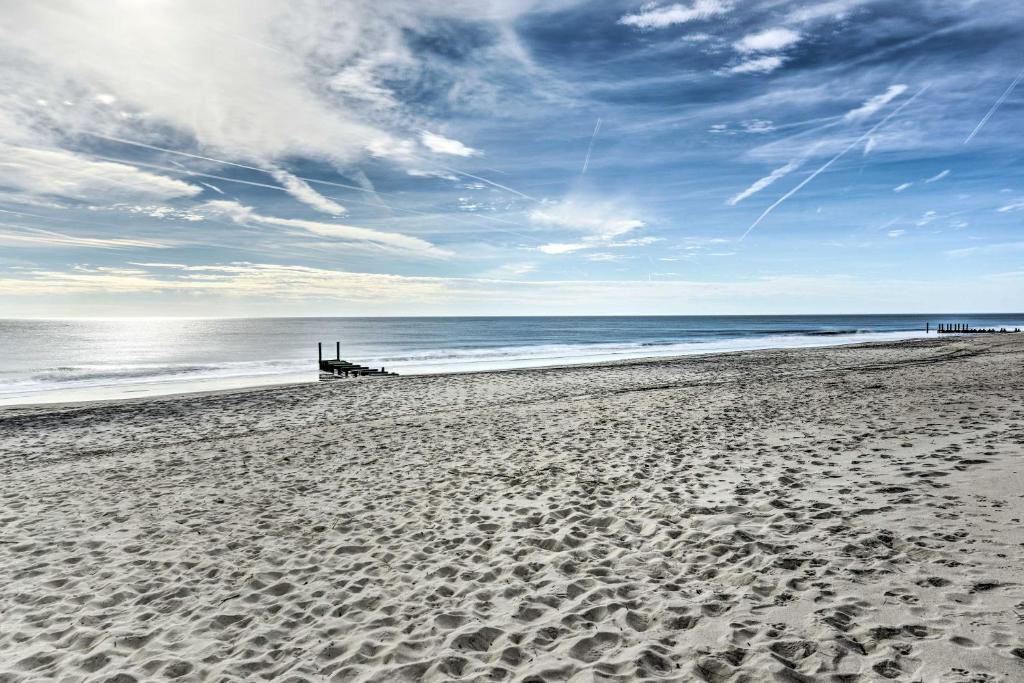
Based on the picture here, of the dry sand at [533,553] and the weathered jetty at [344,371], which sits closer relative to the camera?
the dry sand at [533,553]

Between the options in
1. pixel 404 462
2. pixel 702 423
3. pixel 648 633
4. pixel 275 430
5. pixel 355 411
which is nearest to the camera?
pixel 648 633

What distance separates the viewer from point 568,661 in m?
4.46

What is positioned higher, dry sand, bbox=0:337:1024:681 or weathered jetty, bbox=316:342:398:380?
dry sand, bbox=0:337:1024:681

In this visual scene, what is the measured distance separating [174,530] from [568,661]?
6197 mm

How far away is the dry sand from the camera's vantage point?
4.57 m

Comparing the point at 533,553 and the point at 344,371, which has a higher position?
the point at 533,553

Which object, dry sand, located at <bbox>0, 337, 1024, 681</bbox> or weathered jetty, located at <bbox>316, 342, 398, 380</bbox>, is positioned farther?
weathered jetty, located at <bbox>316, 342, 398, 380</bbox>

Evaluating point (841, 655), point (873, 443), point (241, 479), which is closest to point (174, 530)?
point (241, 479)

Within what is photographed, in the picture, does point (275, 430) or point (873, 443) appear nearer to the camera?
point (873, 443)

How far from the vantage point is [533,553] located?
260 inches

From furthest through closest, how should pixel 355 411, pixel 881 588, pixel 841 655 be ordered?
1. pixel 355 411
2. pixel 881 588
3. pixel 841 655

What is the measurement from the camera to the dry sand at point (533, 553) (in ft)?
15.0

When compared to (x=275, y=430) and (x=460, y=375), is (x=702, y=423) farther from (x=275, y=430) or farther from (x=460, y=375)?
(x=460, y=375)

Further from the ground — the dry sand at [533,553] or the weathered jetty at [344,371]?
the dry sand at [533,553]
